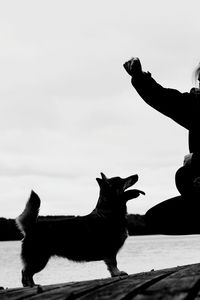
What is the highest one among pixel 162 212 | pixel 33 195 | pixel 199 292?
pixel 33 195

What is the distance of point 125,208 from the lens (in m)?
8.31

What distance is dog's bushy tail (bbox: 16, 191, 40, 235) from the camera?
7297 millimetres

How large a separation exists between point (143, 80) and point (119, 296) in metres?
1.69

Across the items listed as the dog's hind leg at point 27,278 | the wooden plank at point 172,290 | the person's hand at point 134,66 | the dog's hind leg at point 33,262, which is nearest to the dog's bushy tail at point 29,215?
the dog's hind leg at point 33,262

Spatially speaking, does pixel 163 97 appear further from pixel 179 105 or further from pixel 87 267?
pixel 87 267

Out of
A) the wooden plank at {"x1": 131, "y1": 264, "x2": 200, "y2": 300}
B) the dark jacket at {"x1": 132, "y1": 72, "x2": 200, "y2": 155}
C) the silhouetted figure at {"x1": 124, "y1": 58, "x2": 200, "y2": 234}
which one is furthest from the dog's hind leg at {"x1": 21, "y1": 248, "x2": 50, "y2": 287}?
the wooden plank at {"x1": 131, "y1": 264, "x2": 200, "y2": 300}

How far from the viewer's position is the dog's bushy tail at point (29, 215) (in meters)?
7.30

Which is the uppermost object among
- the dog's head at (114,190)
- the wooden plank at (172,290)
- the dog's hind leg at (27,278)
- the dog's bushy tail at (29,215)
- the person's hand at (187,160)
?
the dog's head at (114,190)

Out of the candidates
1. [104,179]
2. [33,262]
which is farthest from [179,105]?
[104,179]

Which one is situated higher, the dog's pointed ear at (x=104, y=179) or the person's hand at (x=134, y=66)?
the dog's pointed ear at (x=104, y=179)

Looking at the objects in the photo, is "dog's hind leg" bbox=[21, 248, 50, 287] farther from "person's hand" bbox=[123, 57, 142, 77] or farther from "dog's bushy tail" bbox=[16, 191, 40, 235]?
"person's hand" bbox=[123, 57, 142, 77]

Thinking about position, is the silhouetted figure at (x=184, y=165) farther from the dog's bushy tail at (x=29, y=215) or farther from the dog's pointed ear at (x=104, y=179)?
the dog's pointed ear at (x=104, y=179)

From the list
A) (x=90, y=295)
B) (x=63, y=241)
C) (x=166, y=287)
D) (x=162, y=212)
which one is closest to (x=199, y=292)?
(x=166, y=287)

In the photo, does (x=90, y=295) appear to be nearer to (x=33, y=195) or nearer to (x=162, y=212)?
(x=162, y=212)
